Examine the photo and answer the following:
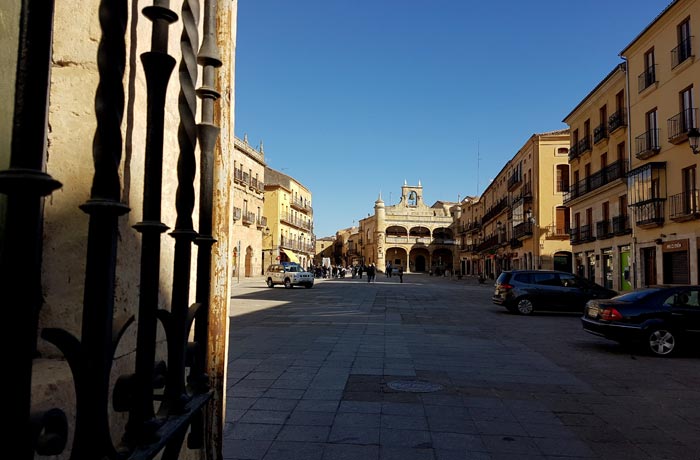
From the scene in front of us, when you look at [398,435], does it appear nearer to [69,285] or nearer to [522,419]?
[522,419]

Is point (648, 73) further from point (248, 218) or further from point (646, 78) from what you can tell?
point (248, 218)

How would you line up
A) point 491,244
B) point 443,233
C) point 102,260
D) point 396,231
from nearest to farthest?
point 102,260, point 491,244, point 443,233, point 396,231

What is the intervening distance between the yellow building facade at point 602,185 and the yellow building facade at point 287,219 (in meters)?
30.8

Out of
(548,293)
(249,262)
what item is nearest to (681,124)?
(548,293)

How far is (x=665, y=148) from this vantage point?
2281cm

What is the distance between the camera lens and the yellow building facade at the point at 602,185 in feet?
88.9

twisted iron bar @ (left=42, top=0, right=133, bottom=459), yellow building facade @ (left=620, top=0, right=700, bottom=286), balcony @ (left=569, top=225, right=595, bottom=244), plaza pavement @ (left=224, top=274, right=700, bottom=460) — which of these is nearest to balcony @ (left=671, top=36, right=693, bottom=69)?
yellow building facade @ (left=620, top=0, right=700, bottom=286)

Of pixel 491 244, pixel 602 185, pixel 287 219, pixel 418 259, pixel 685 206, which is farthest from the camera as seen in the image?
pixel 418 259

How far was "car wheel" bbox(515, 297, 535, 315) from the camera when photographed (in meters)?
18.0

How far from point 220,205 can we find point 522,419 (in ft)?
13.9

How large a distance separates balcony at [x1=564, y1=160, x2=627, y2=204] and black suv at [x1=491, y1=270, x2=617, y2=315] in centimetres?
1129

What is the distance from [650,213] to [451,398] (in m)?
21.5

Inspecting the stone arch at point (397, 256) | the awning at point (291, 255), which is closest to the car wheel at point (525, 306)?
the awning at point (291, 255)

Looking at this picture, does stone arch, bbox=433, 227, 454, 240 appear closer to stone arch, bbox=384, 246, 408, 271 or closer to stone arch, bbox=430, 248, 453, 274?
stone arch, bbox=430, 248, 453, 274
